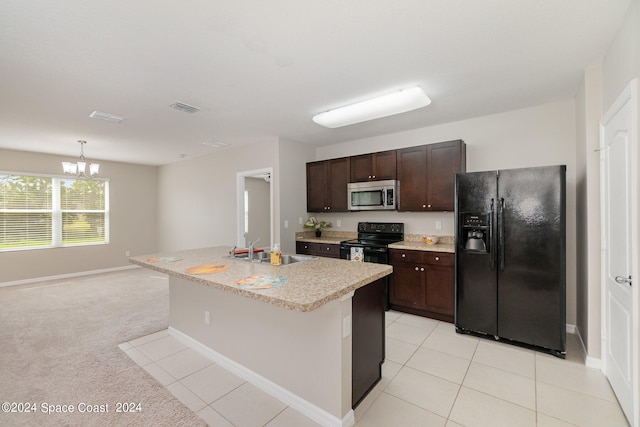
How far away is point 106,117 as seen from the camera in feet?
11.7

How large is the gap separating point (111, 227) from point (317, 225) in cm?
524

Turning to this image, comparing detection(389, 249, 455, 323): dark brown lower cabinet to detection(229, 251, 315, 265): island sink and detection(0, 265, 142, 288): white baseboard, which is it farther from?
detection(0, 265, 142, 288): white baseboard

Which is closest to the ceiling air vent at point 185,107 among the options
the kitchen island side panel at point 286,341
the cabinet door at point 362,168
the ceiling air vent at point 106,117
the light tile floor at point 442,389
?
the ceiling air vent at point 106,117

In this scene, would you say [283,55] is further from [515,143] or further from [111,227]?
[111,227]

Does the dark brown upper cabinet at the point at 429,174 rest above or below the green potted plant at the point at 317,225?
above

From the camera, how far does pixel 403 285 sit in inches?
148

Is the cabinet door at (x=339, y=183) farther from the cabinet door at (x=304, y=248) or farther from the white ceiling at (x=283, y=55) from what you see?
the white ceiling at (x=283, y=55)

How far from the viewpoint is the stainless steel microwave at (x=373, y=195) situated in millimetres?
4090

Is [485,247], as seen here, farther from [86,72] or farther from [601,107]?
[86,72]

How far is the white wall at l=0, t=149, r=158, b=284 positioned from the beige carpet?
675 millimetres

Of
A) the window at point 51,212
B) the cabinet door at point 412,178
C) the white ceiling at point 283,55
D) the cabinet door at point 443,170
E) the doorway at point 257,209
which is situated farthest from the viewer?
the doorway at point 257,209

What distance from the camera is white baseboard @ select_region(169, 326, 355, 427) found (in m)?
1.84

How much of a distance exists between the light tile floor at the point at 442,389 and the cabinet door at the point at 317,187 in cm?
259

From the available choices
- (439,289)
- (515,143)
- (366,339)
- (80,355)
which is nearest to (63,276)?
(80,355)
